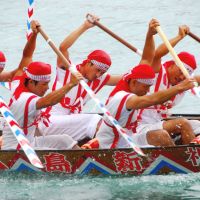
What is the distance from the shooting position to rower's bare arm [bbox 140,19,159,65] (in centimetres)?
1501

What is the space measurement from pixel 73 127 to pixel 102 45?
9801 mm

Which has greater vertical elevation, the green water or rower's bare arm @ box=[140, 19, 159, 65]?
rower's bare arm @ box=[140, 19, 159, 65]

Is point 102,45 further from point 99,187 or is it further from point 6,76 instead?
point 99,187

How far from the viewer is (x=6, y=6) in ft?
94.0

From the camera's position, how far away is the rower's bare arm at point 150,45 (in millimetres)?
15008

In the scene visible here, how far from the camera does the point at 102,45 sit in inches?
982

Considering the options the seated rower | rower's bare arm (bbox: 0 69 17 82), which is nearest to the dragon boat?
the seated rower

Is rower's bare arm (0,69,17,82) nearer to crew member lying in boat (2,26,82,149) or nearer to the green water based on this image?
crew member lying in boat (2,26,82,149)

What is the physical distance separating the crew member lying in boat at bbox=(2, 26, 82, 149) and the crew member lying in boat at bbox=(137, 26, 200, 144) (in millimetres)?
1039

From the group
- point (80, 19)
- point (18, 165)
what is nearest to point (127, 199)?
point (18, 165)

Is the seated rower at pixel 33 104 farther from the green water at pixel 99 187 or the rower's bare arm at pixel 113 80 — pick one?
the rower's bare arm at pixel 113 80

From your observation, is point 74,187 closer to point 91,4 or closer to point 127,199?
point 127,199

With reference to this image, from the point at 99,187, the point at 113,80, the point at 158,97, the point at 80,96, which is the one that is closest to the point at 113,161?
the point at 99,187

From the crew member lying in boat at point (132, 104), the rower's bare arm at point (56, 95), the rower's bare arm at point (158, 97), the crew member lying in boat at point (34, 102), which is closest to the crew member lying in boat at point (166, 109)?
the crew member lying in boat at point (132, 104)
